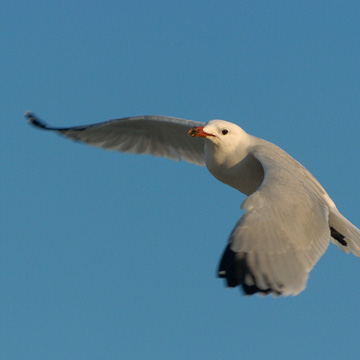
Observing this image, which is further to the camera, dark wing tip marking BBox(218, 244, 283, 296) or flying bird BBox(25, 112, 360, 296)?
flying bird BBox(25, 112, 360, 296)

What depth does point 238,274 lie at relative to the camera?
7.36 metres

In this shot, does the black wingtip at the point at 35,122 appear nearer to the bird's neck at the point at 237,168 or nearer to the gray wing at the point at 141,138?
the gray wing at the point at 141,138

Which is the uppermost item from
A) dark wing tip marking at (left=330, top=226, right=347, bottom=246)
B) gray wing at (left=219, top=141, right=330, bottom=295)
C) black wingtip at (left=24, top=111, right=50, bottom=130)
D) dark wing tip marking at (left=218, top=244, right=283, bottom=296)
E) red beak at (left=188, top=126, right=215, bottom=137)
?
black wingtip at (left=24, top=111, right=50, bottom=130)

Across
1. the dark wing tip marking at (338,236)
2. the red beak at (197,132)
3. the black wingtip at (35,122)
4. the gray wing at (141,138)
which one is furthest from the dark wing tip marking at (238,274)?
the black wingtip at (35,122)

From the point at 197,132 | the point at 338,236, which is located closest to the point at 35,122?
the point at 197,132

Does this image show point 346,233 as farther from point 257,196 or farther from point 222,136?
point 257,196

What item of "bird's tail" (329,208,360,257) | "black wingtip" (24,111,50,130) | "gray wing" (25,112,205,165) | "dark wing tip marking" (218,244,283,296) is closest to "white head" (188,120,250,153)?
"bird's tail" (329,208,360,257)

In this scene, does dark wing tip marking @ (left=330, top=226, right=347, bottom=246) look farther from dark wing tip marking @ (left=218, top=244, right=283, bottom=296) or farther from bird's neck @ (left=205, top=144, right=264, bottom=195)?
dark wing tip marking @ (left=218, top=244, right=283, bottom=296)

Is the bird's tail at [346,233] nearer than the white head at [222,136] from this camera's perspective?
Yes

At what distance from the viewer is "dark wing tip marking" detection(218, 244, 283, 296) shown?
7.27 meters

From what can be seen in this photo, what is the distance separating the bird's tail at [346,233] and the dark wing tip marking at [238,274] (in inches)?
101

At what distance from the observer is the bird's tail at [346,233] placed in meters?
9.66

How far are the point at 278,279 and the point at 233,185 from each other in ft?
9.20

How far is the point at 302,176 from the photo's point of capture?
944 cm
